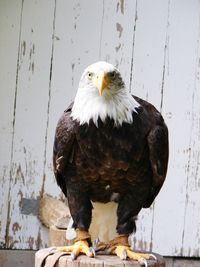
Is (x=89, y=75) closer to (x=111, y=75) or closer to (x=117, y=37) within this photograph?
(x=111, y=75)

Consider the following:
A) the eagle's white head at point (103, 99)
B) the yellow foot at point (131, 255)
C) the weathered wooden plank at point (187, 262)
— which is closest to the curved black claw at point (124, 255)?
the yellow foot at point (131, 255)

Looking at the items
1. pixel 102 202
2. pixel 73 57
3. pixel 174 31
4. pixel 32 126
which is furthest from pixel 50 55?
pixel 102 202

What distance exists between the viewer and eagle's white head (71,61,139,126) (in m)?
3.53

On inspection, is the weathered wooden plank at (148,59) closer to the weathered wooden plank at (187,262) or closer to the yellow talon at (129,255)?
the weathered wooden plank at (187,262)

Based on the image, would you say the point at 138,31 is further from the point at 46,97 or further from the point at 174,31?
the point at 46,97

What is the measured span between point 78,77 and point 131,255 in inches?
68.9

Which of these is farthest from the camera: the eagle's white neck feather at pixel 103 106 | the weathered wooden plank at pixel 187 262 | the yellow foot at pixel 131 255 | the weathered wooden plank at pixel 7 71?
the weathered wooden plank at pixel 187 262

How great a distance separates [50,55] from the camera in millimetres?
5016

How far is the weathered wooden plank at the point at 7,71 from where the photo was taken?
4980 mm

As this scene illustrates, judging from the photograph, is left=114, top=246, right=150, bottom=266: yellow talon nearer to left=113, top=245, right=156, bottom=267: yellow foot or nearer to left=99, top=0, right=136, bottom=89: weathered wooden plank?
A: left=113, top=245, right=156, bottom=267: yellow foot

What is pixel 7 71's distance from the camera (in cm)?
498

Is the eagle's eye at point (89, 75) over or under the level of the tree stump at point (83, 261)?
over

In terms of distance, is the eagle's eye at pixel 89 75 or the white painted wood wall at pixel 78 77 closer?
the eagle's eye at pixel 89 75

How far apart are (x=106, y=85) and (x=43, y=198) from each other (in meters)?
1.68
